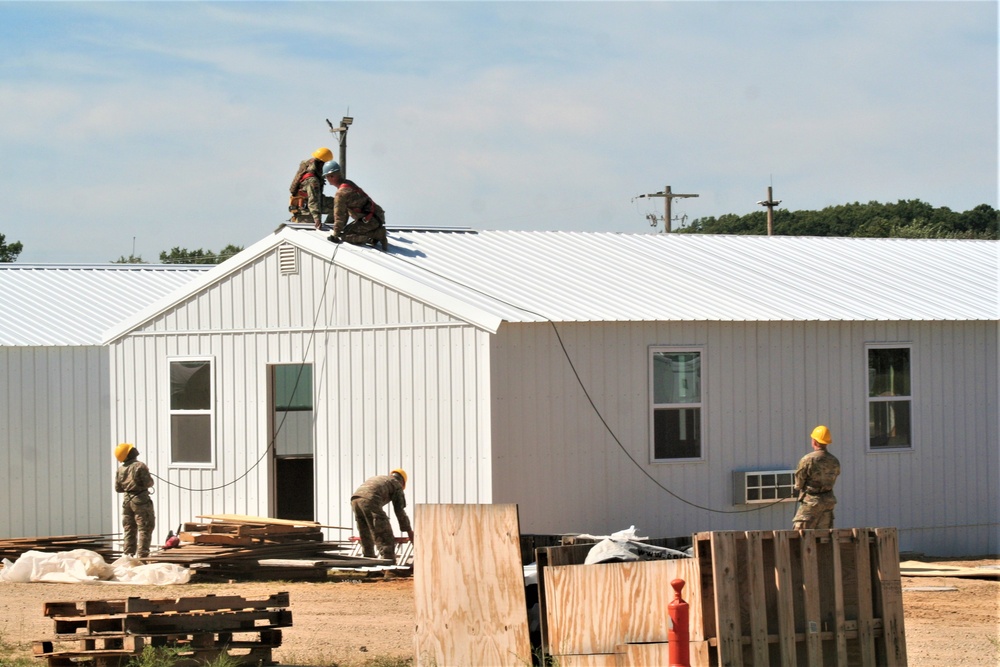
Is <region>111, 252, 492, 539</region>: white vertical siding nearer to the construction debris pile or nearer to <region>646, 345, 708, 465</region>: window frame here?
the construction debris pile

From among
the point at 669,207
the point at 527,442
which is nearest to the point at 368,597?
the point at 527,442

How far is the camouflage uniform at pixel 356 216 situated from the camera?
691 inches

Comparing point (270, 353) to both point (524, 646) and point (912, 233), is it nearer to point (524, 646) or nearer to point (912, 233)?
point (524, 646)

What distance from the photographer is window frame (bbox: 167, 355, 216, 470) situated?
18.4 metres

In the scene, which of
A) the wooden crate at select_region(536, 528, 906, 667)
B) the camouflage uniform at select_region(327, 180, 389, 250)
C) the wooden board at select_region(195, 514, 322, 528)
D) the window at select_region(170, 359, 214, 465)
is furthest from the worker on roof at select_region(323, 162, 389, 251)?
the wooden crate at select_region(536, 528, 906, 667)

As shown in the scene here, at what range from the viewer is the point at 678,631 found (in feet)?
29.3

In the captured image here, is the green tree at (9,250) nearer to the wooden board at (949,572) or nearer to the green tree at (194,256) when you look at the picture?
the green tree at (194,256)

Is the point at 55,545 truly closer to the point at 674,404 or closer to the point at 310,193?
the point at 310,193

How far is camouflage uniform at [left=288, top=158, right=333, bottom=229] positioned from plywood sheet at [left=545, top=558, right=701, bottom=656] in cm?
931

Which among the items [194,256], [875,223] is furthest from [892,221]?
[194,256]

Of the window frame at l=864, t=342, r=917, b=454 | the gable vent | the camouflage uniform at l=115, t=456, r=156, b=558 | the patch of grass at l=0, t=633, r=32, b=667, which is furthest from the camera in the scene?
the window frame at l=864, t=342, r=917, b=454

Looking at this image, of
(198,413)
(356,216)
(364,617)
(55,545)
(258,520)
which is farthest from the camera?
(55,545)

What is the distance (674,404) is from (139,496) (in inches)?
259

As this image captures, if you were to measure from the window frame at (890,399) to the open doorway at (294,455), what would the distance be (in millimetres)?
6979
